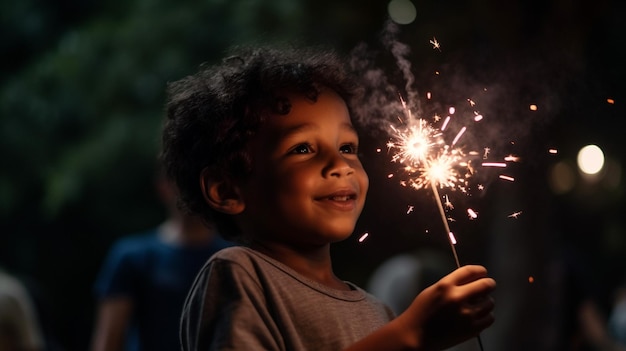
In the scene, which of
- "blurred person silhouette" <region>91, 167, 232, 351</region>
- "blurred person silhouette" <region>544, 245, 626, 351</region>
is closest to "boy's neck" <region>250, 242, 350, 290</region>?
"blurred person silhouette" <region>91, 167, 232, 351</region>

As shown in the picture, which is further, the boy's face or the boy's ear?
the boy's ear

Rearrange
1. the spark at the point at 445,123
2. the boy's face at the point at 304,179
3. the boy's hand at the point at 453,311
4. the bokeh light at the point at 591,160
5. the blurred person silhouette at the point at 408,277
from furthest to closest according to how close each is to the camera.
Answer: the blurred person silhouette at the point at 408,277
the bokeh light at the point at 591,160
the spark at the point at 445,123
the boy's face at the point at 304,179
the boy's hand at the point at 453,311

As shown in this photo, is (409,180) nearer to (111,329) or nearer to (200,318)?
(200,318)

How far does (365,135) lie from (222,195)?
41 centimetres

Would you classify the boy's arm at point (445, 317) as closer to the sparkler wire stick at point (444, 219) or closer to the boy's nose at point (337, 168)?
the sparkler wire stick at point (444, 219)

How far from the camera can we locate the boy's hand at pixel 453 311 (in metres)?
2.32

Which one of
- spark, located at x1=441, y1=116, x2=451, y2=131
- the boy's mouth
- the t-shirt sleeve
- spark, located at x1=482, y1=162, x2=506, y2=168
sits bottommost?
the t-shirt sleeve

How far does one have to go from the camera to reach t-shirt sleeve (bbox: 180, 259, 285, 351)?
242cm

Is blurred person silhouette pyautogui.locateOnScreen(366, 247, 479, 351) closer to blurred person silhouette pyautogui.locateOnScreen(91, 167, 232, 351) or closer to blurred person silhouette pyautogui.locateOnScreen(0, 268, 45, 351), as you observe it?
blurred person silhouette pyautogui.locateOnScreen(91, 167, 232, 351)

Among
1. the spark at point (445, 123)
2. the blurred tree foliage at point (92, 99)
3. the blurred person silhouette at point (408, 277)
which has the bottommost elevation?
the blurred person silhouette at point (408, 277)

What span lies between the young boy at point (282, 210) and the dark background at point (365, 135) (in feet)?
0.72

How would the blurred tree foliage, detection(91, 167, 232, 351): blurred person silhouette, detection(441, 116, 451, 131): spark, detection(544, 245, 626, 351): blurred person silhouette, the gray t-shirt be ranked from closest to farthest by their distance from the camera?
the gray t-shirt < detection(441, 116, 451, 131): spark < detection(91, 167, 232, 351): blurred person silhouette < detection(544, 245, 626, 351): blurred person silhouette < the blurred tree foliage

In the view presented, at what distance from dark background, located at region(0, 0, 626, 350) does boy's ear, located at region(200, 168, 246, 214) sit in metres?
0.36

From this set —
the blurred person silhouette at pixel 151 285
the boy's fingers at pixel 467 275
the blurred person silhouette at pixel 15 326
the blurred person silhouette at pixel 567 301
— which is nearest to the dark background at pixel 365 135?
the blurred person silhouette at pixel 567 301
